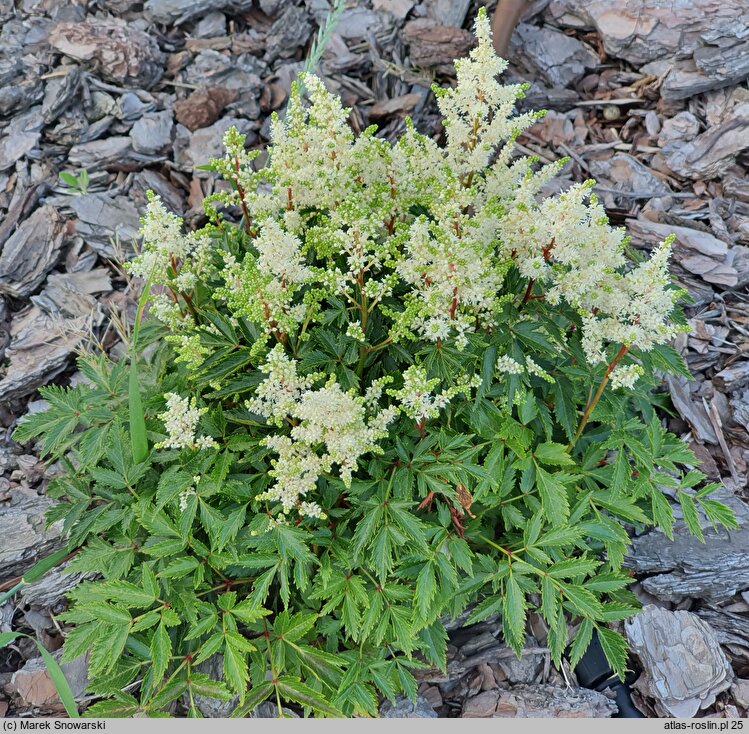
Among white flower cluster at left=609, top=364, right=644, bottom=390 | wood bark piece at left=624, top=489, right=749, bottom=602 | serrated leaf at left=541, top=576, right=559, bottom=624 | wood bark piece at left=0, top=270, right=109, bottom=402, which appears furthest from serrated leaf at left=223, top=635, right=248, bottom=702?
wood bark piece at left=0, top=270, right=109, bottom=402

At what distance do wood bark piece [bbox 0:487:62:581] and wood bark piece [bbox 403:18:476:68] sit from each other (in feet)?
12.6

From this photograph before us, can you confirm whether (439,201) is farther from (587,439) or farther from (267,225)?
(587,439)

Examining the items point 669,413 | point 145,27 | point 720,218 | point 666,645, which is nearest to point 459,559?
point 666,645

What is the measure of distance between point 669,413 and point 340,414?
2.12 m

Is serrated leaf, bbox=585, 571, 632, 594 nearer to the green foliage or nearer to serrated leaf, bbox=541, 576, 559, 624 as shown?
serrated leaf, bbox=541, 576, 559, 624

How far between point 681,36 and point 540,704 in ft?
14.3

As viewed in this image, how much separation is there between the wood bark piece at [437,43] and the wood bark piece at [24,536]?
3.85m

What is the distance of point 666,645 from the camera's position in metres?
2.99

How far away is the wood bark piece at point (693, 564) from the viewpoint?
3156 millimetres

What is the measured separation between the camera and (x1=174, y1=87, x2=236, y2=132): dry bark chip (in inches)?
188

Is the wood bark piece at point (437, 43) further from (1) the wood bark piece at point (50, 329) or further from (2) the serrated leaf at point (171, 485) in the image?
(2) the serrated leaf at point (171, 485)

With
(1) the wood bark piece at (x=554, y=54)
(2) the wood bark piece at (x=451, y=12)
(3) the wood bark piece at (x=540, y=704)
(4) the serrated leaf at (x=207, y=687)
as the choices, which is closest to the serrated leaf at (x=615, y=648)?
(3) the wood bark piece at (x=540, y=704)

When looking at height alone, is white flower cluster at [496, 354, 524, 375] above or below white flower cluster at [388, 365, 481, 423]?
below

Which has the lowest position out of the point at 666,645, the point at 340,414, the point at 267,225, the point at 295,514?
the point at 666,645
